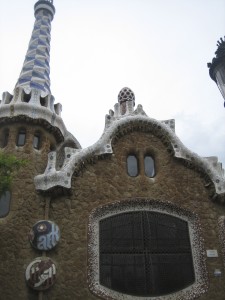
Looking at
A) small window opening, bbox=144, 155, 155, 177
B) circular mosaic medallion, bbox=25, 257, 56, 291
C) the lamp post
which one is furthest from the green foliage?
the lamp post

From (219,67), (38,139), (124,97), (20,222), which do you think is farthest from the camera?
(124,97)

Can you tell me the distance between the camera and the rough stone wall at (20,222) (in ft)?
27.9

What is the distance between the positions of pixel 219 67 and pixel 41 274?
20.4ft

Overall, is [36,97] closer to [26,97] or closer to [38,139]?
[26,97]

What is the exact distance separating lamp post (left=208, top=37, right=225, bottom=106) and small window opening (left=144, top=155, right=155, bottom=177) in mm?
4421

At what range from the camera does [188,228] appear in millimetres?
10281

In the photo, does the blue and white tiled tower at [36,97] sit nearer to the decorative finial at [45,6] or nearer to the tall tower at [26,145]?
the tall tower at [26,145]

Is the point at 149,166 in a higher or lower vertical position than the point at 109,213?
higher

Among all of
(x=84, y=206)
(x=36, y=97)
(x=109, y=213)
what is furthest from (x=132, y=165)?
(x=36, y=97)

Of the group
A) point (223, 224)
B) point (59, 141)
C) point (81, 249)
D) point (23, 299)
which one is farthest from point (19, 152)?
point (223, 224)

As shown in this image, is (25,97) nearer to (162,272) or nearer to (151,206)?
(151,206)

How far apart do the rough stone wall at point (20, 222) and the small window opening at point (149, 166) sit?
3122 mm

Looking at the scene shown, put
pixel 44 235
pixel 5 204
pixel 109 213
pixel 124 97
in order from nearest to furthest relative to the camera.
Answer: pixel 44 235 → pixel 5 204 → pixel 109 213 → pixel 124 97

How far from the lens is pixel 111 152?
1084 centimetres
